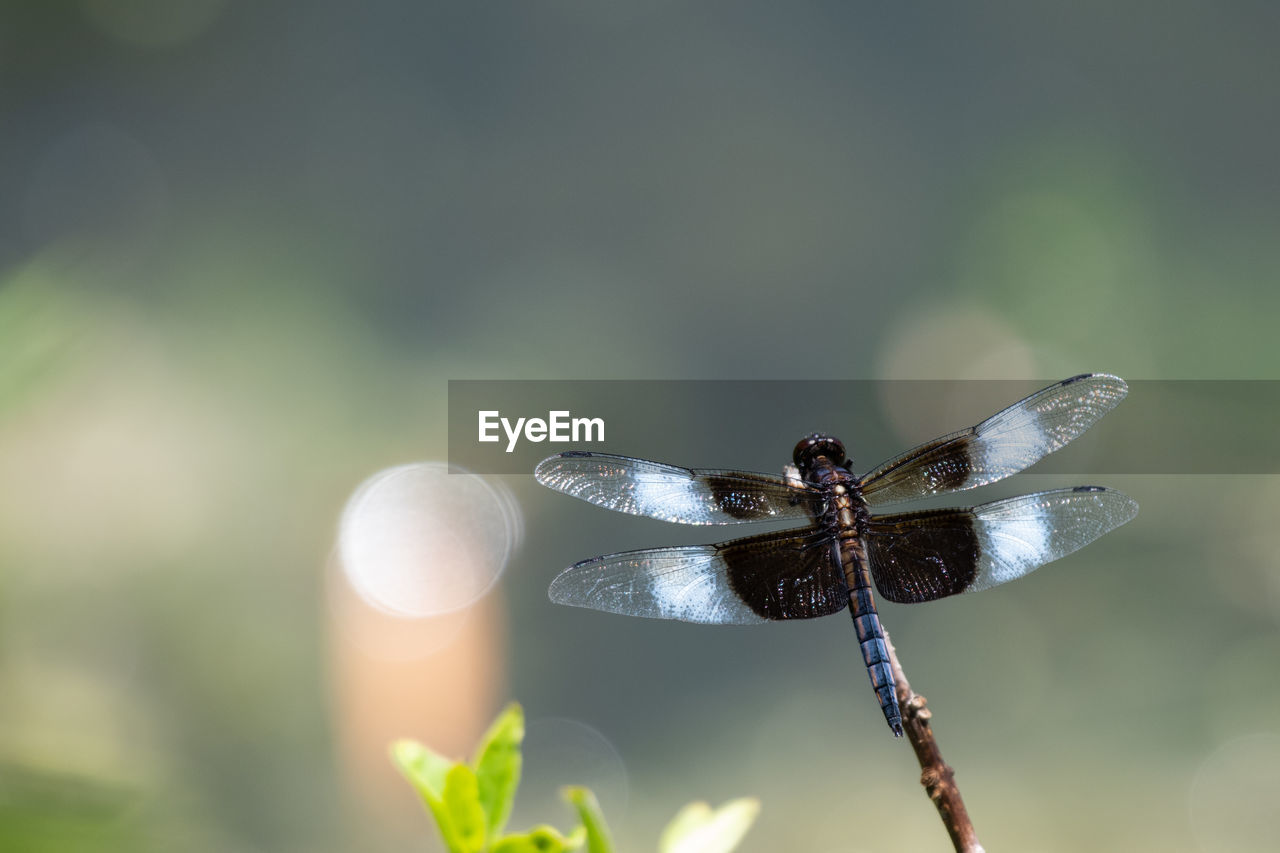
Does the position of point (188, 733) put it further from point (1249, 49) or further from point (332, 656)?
point (1249, 49)

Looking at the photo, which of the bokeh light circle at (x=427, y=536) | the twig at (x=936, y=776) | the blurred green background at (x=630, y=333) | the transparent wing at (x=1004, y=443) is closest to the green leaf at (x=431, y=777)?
the twig at (x=936, y=776)

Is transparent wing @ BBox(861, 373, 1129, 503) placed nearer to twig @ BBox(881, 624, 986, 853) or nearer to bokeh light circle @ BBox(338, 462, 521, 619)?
twig @ BBox(881, 624, 986, 853)

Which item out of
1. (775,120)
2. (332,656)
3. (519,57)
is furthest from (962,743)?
(519,57)

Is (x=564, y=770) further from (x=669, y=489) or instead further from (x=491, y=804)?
(x=491, y=804)

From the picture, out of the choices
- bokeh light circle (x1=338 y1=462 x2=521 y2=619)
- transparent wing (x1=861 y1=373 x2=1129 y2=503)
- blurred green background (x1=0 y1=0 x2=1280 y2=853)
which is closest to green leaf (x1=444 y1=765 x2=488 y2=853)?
transparent wing (x1=861 y1=373 x2=1129 y2=503)

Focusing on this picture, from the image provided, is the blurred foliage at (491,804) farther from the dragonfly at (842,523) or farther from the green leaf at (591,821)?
the dragonfly at (842,523)
